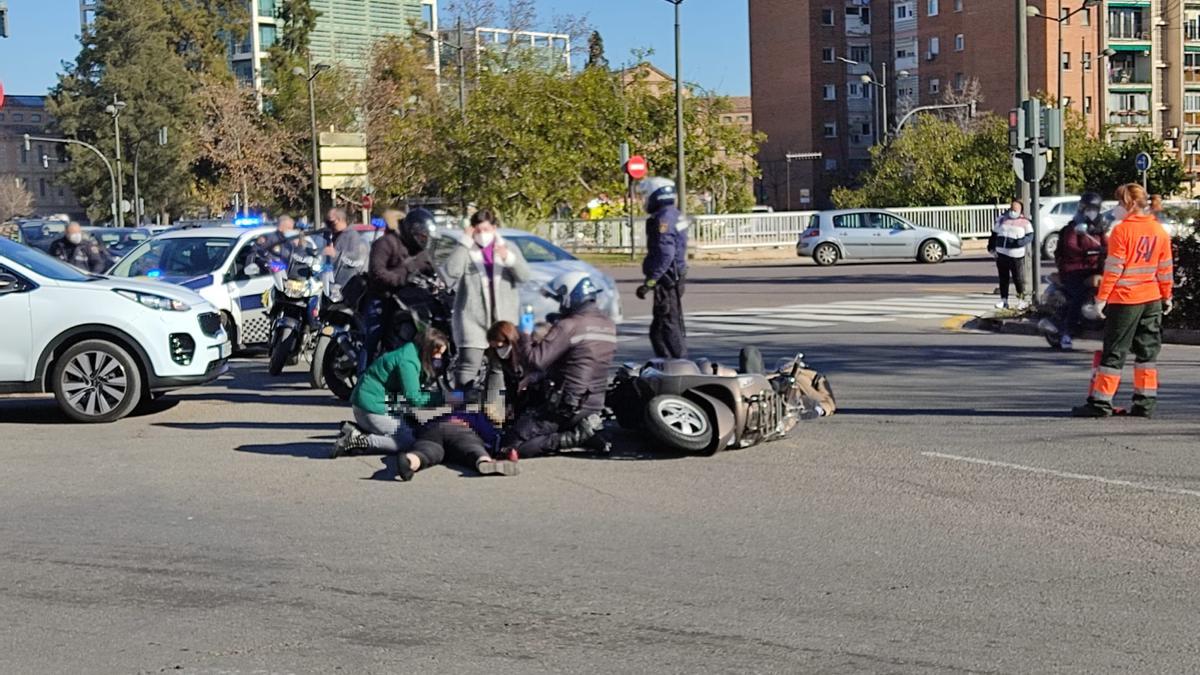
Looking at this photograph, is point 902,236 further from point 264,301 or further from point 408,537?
point 408,537

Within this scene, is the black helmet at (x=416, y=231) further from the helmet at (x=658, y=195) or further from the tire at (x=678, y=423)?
the tire at (x=678, y=423)

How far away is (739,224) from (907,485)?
140 ft

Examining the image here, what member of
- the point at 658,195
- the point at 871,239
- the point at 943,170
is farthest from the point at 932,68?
the point at 658,195

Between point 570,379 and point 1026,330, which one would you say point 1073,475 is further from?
point 1026,330

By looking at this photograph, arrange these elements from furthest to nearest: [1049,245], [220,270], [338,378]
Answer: [1049,245]
[220,270]
[338,378]

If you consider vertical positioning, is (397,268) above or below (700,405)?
above

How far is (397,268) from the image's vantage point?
12258 mm

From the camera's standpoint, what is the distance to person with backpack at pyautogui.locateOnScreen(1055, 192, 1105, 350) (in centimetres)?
1661

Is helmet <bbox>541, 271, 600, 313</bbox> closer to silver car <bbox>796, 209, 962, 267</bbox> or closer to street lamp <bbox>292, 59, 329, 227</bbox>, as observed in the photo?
street lamp <bbox>292, 59, 329, 227</bbox>

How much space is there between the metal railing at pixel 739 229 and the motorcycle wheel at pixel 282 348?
32.9 meters

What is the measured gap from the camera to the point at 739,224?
5159 cm

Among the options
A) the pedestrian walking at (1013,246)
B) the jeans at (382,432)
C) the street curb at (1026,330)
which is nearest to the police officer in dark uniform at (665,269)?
the jeans at (382,432)

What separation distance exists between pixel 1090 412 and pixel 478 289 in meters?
4.84

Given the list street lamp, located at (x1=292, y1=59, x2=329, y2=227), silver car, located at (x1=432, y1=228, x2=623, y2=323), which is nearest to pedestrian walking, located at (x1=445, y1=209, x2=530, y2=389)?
silver car, located at (x1=432, y1=228, x2=623, y2=323)
